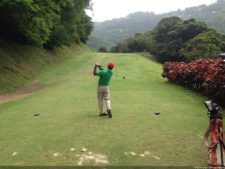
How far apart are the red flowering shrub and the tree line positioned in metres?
18.9

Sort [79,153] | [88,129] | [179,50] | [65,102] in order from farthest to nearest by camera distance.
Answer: [179,50] → [65,102] → [88,129] → [79,153]

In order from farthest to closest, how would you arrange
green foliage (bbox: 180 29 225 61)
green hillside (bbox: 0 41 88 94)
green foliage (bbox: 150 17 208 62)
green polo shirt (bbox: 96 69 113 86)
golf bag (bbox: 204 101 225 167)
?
green foliage (bbox: 150 17 208 62) → green foliage (bbox: 180 29 225 61) → green hillside (bbox: 0 41 88 94) → green polo shirt (bbox: 96 69 113 86) → golf bag (bbox: 204 101 225 167)

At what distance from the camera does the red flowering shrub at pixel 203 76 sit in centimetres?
1471

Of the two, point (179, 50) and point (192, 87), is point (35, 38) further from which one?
point (179, 50)

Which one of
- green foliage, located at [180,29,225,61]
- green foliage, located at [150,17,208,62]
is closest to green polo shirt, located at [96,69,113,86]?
green foliage, located at [180,29,225,61]

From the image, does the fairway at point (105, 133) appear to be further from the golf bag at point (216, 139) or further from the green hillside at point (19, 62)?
the green hillside at point (19, 62)

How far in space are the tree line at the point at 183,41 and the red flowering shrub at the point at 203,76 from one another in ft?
61.9

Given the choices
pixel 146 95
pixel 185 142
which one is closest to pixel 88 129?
pixel 185 142

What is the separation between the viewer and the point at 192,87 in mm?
23688

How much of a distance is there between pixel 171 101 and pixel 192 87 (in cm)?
652

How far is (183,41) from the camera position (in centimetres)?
5325

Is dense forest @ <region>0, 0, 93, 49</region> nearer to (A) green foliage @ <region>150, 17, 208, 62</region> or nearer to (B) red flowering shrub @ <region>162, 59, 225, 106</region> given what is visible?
(B) red flowering shrub @ <region>162, 59, 225, 106</region>

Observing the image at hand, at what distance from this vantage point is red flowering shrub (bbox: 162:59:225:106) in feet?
48.3

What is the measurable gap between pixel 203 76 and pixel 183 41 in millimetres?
34375
